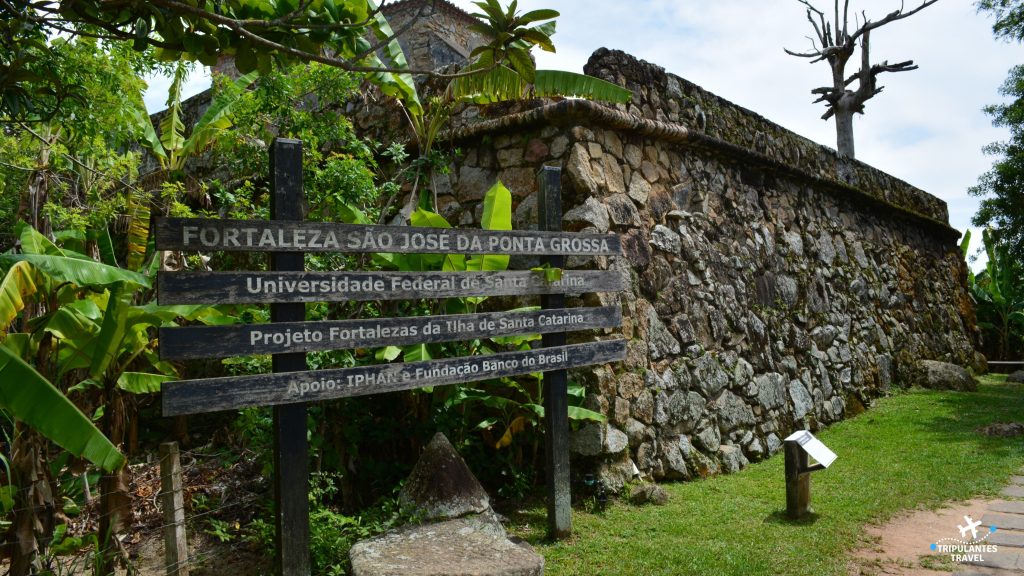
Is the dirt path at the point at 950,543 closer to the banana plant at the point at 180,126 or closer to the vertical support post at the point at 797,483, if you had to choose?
the vertical support post at the point at 797,483

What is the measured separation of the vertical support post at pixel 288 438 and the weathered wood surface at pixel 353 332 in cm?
8

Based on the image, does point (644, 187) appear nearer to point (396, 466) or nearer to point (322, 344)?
point (396, 466)

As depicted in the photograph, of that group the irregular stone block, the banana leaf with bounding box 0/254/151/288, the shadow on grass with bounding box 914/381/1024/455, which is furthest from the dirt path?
the banana leaf with bounding box 0/254/151/288

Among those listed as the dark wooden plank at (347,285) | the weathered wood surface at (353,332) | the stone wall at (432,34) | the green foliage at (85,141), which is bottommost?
the weathered wood surface at (353,332)

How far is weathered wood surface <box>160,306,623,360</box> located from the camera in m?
3.02

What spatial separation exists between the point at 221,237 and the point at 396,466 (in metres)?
2.42

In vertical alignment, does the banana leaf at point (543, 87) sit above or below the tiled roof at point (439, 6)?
below

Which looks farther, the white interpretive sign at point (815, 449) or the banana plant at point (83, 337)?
the white interpretive sign at point (815, 449)

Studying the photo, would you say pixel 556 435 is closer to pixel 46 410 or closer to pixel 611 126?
pixel 46 410

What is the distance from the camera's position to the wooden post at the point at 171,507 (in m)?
3.35

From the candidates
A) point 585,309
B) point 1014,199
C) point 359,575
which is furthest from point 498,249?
point 1014,199

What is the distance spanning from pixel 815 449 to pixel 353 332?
10.8ft

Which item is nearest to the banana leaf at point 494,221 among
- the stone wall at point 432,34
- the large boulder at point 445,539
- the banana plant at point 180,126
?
the large boulder at point 445,539

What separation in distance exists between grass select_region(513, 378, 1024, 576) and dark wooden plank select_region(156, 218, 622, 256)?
1.81 metres
